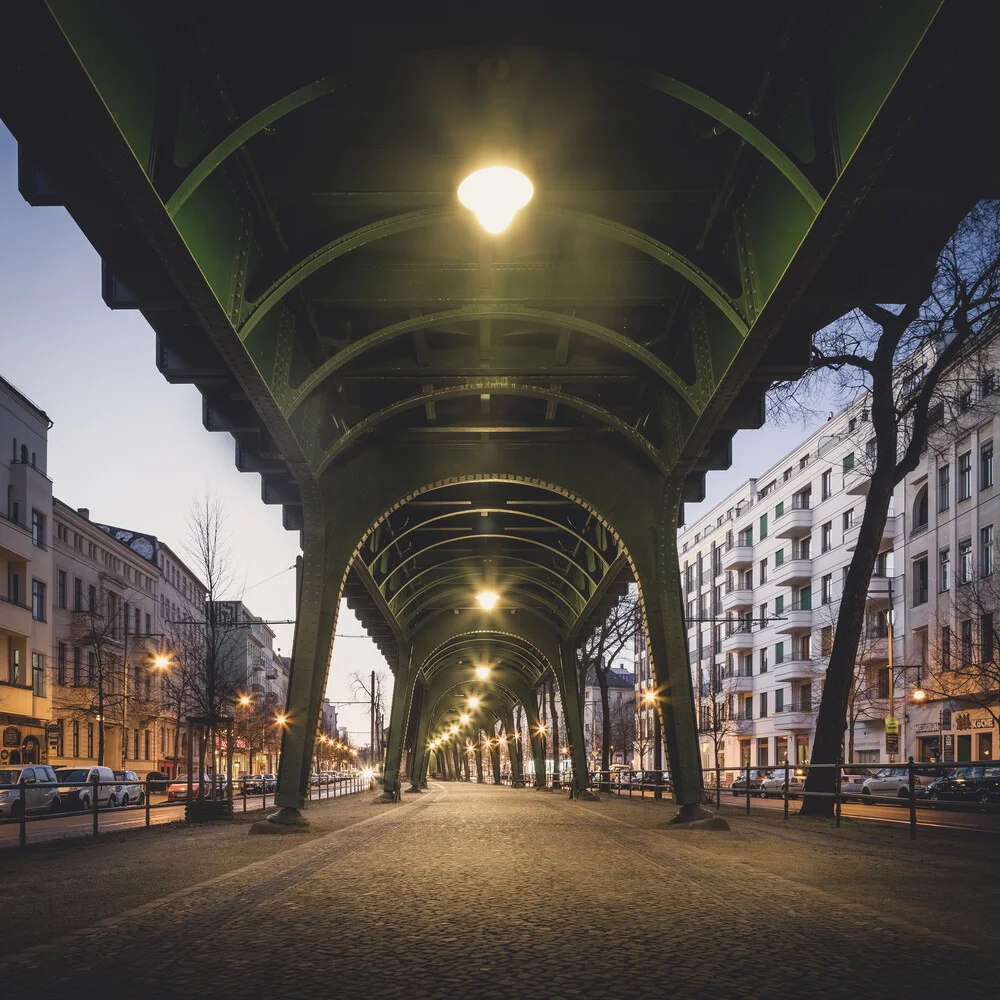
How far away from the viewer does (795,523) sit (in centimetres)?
6612

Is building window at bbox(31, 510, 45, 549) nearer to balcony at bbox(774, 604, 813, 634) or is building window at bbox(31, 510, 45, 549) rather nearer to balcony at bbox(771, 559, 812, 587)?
balcony at bbox(774, 604, 813, 634)

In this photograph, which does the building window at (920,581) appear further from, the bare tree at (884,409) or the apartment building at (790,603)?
the bare tree at (884,409)

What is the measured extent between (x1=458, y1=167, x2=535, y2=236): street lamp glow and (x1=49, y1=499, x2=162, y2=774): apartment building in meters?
37.2

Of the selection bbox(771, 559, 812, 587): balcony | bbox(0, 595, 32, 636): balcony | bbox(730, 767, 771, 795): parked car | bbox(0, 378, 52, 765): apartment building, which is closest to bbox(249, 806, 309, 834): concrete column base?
bbox(730, 767, 771, 795): parked car

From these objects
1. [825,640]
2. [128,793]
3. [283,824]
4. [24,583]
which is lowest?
[128,793]

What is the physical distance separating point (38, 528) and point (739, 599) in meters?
45.3

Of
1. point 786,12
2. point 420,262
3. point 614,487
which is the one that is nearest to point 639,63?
point 786,12

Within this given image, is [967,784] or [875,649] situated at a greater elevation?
[875,649]

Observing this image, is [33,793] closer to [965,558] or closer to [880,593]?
[965,558]

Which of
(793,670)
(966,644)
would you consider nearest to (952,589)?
(966,644)

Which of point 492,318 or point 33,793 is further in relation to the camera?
point 33,793

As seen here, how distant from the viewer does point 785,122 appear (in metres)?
7.64

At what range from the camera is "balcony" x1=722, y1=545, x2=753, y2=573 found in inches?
3029

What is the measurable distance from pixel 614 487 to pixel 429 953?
10.3 meters
